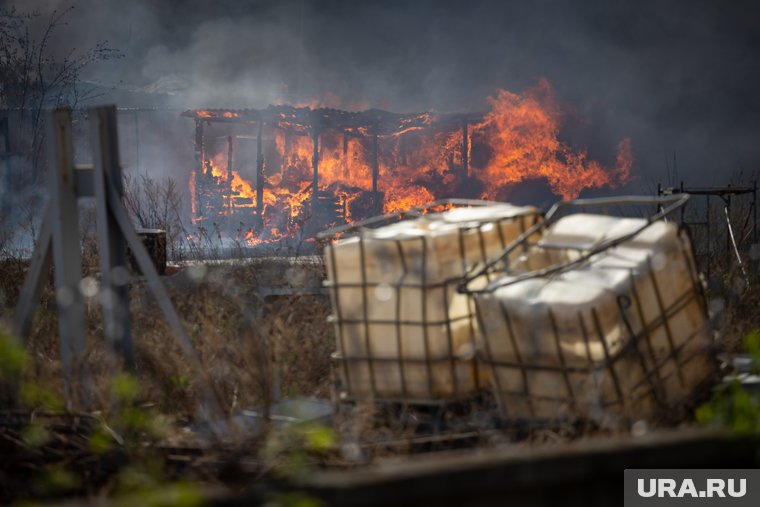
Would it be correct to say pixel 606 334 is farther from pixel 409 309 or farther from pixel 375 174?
pixel 375 174

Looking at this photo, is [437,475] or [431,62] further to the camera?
[431,62]

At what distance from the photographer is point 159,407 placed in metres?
6.75

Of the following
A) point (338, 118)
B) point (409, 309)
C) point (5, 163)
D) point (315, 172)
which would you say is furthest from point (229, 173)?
point (409, 309)

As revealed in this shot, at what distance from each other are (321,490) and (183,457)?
2234 millimetres

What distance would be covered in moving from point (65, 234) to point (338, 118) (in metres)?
12.5

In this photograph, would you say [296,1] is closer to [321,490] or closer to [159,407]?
[159,407]

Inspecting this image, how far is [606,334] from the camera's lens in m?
5.25

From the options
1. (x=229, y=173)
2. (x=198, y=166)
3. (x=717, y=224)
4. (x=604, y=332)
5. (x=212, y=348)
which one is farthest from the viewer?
(x=229, y=173)

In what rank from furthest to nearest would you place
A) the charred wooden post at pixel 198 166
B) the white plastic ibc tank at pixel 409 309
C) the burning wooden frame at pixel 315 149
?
the charred wooden post at pixel 198 166, the burning wooden frame at pixel 315 149, the white plastic ibc tank at pixel 409 309

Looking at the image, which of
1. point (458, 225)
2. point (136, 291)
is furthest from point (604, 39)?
point (458, 225)

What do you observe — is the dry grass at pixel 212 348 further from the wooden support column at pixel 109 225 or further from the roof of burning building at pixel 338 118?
the roof of burning building at pixel 338 118

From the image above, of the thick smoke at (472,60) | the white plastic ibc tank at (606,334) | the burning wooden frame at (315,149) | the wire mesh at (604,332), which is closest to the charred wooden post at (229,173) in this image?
the burning wooden frame at (315,149)

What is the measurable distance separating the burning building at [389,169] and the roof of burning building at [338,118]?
6cm

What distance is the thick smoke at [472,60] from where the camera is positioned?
20594 mm
